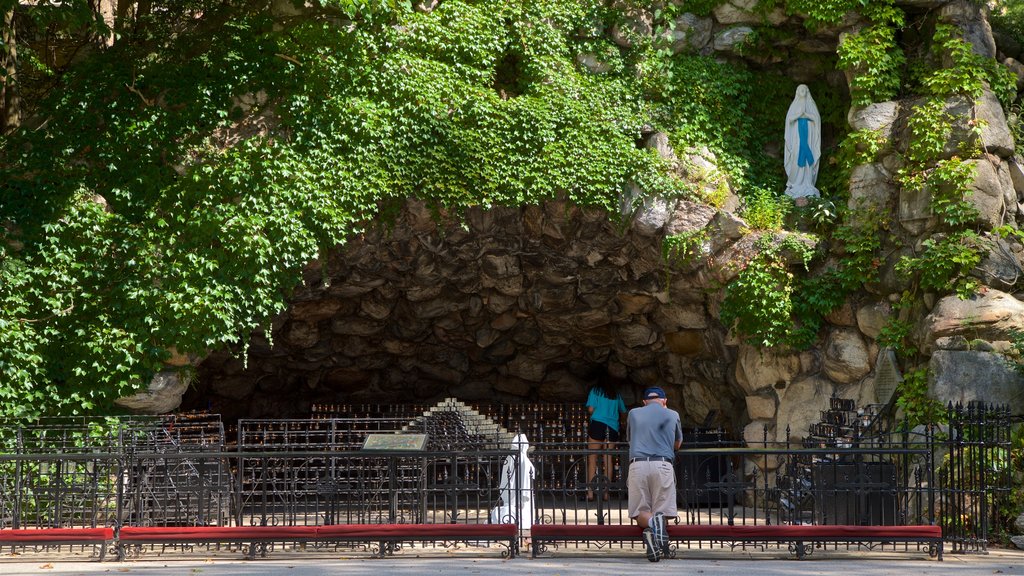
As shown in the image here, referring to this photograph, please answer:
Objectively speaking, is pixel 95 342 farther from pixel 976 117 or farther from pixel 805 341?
pixel 976 117

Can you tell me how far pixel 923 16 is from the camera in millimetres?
13789

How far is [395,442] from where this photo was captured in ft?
29.6

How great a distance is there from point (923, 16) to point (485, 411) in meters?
10.7

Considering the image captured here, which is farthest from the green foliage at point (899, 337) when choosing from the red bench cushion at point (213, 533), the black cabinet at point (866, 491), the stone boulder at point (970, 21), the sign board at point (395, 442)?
the red bench cushion at point (213, 533)

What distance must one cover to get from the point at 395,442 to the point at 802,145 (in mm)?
8147

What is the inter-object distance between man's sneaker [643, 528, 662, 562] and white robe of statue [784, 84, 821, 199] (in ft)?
24.3

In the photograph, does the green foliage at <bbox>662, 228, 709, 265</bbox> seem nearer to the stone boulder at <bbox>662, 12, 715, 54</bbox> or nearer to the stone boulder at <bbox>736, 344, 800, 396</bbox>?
the stone boulder at <bbox>736, 344, 800, 396</bbox>

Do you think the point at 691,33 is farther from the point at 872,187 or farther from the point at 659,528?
the point at 659,528

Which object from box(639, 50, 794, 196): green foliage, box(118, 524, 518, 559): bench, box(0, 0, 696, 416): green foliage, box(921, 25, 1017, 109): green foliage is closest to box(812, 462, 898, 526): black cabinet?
box(118, 524, 518, 559): bench

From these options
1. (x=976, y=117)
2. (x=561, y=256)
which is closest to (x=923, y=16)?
(x=976, y=117)

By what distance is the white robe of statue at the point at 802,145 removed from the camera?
46.1 feet

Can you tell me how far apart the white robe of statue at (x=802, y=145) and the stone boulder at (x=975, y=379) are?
11.1 ft

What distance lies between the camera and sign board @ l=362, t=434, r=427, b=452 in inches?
352

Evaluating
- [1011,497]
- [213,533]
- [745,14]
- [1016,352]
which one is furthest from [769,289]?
[213,533]
